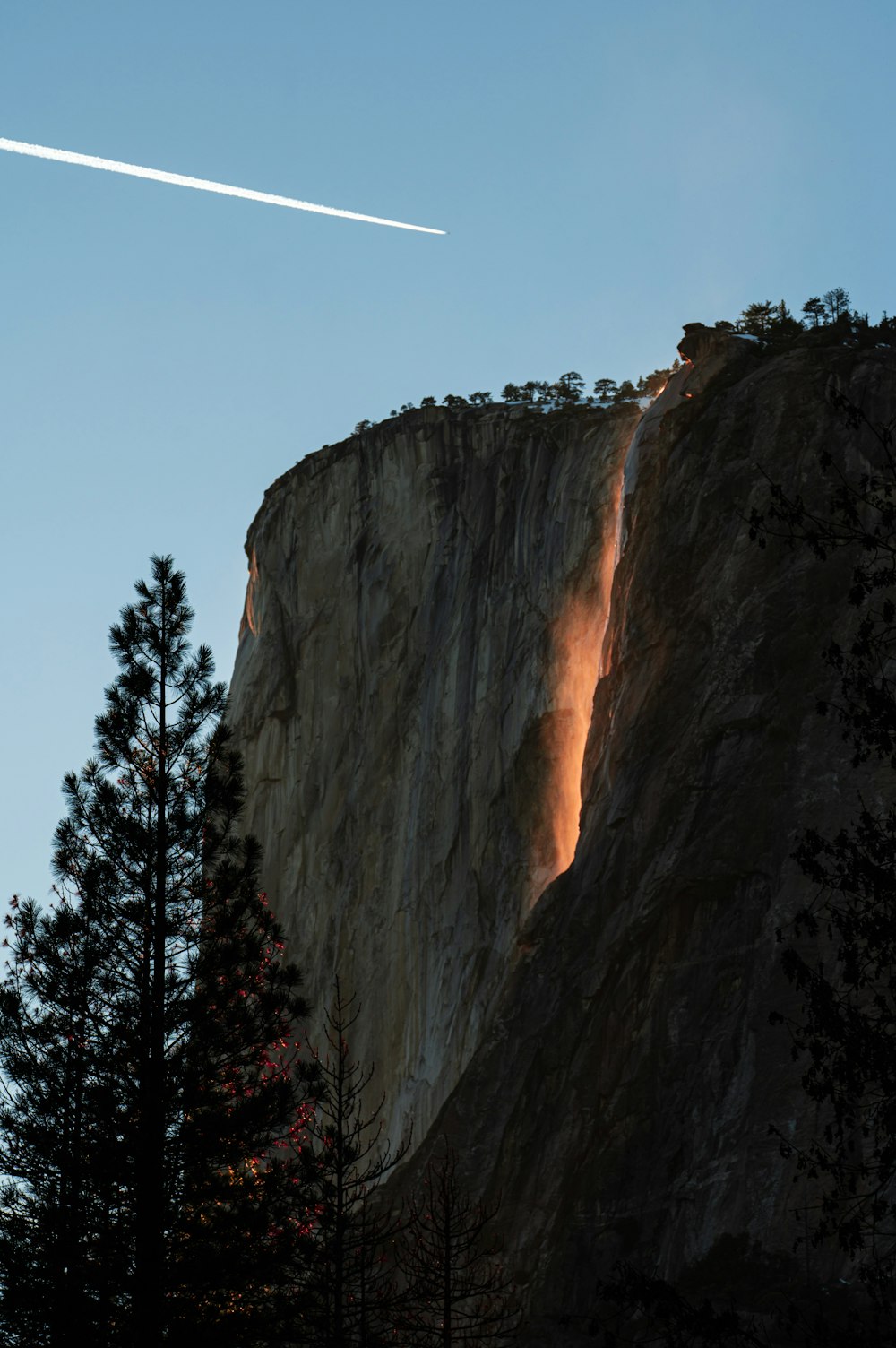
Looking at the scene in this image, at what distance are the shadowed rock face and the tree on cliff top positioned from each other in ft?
38.5

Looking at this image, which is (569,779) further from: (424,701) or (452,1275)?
(452,1275)

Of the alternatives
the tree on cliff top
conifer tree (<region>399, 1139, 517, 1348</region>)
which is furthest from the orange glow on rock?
the tree on cliff top

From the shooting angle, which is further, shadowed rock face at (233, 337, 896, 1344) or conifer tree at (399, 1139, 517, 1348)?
shadowed rock face at (233, 337, 896, 1344)

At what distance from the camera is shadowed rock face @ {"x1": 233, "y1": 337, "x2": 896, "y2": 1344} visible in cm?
3170

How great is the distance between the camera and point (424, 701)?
2072 inches

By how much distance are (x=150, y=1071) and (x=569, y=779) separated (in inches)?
1032

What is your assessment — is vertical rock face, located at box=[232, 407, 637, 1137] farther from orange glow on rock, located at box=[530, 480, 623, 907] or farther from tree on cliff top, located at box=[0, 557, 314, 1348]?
tree on cliff top, located at box=[0, 557, 314, 1348]

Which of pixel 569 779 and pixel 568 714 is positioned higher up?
pixel 568 714

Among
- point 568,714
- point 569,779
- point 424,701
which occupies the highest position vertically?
point 424,701

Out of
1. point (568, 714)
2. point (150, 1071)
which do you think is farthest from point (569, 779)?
point (150, 1071)

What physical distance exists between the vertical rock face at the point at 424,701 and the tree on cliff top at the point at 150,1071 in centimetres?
1868

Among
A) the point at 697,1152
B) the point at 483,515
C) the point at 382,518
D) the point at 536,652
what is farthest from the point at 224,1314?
the point at 382,518

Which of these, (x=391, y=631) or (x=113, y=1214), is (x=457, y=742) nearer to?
(x=391, y=631)

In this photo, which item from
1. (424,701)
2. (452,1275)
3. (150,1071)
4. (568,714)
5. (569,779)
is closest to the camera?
(150,1071)
